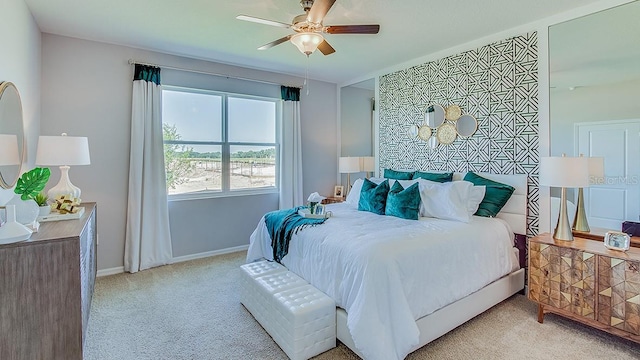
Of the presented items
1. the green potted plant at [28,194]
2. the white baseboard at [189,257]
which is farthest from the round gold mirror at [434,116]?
the green potted plant at [28,194]

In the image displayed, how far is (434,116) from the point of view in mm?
3936

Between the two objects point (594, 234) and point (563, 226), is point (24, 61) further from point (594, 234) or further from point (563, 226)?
point (594, 234)

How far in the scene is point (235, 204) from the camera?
451 cm

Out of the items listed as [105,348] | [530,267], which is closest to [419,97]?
[530,267]

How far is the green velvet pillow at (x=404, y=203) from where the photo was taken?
2.98 metres

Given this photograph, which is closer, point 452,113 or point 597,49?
point 597,49

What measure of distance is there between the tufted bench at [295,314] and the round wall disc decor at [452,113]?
8.84ft

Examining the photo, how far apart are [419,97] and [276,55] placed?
1.99m

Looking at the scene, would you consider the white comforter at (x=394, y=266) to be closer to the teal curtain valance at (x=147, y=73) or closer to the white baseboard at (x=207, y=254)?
the white baseboard at (x=207, y=254)

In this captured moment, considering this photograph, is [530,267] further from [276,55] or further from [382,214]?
[276,55]

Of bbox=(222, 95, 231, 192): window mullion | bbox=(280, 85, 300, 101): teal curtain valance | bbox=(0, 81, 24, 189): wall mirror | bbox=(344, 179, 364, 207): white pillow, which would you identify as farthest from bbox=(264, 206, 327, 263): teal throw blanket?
bbox=(280, 85, 300, 101): teal curtain valance

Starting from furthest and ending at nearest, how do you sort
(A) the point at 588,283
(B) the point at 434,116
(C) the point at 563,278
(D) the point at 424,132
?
(D) the point at 424,132 → (B) the point at 434,116 → (C) the point at 563,278 → (A) the point at 588,283

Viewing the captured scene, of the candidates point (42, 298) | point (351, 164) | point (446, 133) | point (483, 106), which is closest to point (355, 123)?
point (351, 164)

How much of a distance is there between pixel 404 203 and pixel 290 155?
2325 mm
